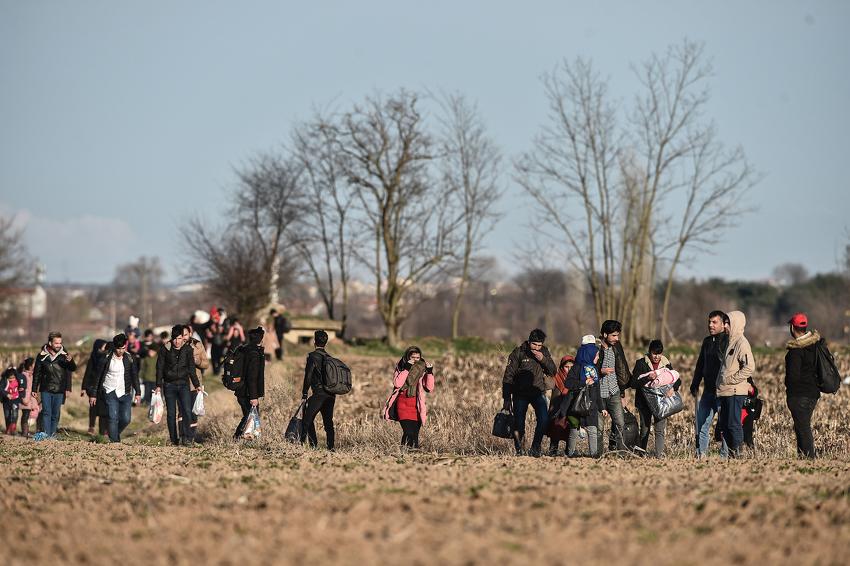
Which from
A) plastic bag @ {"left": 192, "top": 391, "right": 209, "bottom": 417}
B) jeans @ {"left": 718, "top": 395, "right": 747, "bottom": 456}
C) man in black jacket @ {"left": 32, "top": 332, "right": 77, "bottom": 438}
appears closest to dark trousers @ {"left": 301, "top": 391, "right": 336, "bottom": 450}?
plastic bag @ {"left": 192, "top": 391, "right": 209, "bottom": 417}

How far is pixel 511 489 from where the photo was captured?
33.8 ft

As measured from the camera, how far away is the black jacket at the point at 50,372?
19.5 m

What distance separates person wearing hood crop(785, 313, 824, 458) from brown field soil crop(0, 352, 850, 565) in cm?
52

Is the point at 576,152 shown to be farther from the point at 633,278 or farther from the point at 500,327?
the point at 500,327

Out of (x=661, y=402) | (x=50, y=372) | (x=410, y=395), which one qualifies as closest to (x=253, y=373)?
(x=410, y=395)

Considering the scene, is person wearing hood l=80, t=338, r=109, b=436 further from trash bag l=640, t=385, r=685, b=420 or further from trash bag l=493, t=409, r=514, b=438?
trash bag l=640, t=385, r=685, b=420

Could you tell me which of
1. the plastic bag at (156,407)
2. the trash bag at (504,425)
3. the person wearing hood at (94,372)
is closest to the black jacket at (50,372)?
the person wearing hood at (94,372)

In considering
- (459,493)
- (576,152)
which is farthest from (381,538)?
(576,152)

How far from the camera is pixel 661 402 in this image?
15094mm

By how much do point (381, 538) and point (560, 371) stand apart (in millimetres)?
8673

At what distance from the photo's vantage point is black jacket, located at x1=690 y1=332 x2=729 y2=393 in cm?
1479

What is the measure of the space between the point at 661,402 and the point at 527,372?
179 cm

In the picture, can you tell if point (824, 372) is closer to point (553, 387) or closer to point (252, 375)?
point (553, 387)

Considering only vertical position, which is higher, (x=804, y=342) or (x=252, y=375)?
(x=804, y=342)
